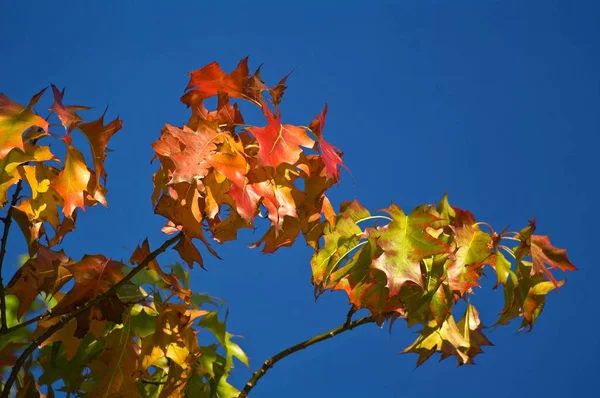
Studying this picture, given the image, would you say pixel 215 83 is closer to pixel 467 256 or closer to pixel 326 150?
pixel 326 150

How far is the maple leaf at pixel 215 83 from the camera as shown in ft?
2.41

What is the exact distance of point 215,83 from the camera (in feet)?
2.43

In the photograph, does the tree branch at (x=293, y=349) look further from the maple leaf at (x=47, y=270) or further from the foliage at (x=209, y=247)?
the maple leaf at (x=47, y=270)

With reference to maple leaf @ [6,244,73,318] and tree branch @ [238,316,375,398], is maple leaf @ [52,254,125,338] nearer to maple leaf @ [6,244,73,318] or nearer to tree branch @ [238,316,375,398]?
maple leaf @ [6,244,73,318]

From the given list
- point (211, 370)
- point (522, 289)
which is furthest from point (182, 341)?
point (522, 289)

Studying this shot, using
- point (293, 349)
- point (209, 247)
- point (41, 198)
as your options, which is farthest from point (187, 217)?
point (293, 349)

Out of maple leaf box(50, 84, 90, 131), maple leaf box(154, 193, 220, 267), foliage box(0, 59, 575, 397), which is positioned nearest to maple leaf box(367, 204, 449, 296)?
foliage box(0, 59, 575, 397)

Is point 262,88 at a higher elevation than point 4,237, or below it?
higher

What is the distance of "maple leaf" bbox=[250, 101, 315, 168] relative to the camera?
0.63 meters

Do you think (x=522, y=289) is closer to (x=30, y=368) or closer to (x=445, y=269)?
(x=445, y=269)

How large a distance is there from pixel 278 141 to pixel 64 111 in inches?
A: 8.0

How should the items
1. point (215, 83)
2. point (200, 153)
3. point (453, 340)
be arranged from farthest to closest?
1. point (453, 340)
2. point (215, 83)
3. point (200, 153)

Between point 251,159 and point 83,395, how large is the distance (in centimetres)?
38

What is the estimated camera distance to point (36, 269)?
763 mm
